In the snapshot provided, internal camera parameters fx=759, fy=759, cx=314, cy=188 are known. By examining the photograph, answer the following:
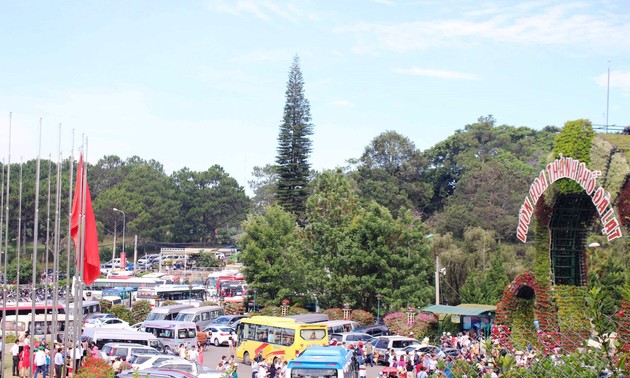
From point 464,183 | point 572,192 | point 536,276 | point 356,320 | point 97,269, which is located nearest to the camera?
point 97,269

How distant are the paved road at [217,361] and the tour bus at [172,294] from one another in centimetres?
1224

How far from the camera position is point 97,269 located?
19.9m

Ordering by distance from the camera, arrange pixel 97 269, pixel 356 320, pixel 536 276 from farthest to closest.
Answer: pixel 356 320, pixel 536 276, pixel 97 269

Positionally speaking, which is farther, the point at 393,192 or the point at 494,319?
the point at 393,192

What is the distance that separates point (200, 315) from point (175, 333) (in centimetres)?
669

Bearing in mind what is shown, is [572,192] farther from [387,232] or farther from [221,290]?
[221,290]

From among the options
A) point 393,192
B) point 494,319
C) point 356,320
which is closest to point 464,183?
point 393,192

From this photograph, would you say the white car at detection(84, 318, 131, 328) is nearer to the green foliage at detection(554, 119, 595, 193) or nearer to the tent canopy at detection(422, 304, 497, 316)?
the tent canopy at detection(422, 304, 497, 316)

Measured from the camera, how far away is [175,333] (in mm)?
28266

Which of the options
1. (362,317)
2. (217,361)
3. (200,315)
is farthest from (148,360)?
(362,317)

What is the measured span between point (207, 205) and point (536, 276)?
5760 centimetres

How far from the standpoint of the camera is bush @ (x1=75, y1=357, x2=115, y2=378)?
56.2ft

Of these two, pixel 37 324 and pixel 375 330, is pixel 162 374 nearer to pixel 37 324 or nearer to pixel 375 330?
pixel 37 324

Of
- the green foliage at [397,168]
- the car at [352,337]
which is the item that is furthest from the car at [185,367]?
the green foliage at [397,168]
